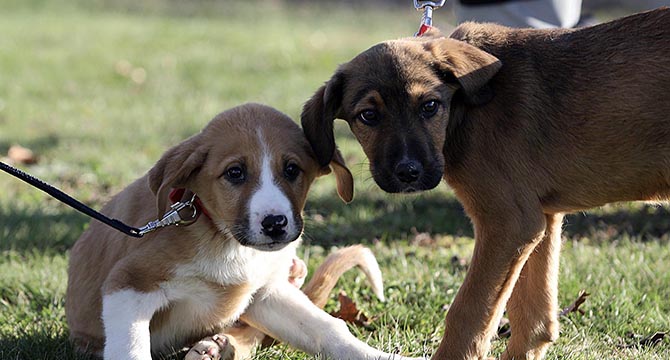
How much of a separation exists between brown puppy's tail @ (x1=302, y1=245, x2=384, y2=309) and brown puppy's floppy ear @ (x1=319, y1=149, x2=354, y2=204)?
14.2 inches

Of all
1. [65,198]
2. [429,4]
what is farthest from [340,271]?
[429,4]

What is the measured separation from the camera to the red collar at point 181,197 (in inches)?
152

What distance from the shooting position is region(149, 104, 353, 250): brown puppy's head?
3.55 meters

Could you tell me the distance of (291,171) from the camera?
3.76 meters

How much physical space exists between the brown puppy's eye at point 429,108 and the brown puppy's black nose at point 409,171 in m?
0.25

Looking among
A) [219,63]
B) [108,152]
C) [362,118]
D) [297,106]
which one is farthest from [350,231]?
[219,63]

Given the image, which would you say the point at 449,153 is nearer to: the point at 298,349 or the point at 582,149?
the point at 582,149

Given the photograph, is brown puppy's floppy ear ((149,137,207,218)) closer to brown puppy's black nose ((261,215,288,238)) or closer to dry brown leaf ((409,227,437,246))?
brown puppy's black nose ((261,215,288,238))

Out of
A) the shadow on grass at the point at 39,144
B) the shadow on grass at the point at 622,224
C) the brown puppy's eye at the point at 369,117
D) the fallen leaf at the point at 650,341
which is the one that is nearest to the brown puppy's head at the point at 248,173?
the brown puppy's eye at the point at 369,117

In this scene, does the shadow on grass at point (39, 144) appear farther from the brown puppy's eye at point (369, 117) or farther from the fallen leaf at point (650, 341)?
the fallen leaf at point (650, 341)

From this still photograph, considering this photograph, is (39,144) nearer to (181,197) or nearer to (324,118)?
(181,197)

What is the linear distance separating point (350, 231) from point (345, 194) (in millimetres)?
1901

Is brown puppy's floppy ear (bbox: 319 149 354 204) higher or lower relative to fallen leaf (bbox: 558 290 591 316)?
higher

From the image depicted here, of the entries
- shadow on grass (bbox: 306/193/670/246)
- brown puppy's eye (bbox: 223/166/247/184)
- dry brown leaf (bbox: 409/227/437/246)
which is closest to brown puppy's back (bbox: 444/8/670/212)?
brown puppy's eye (bbox: 223/166/247/184)
